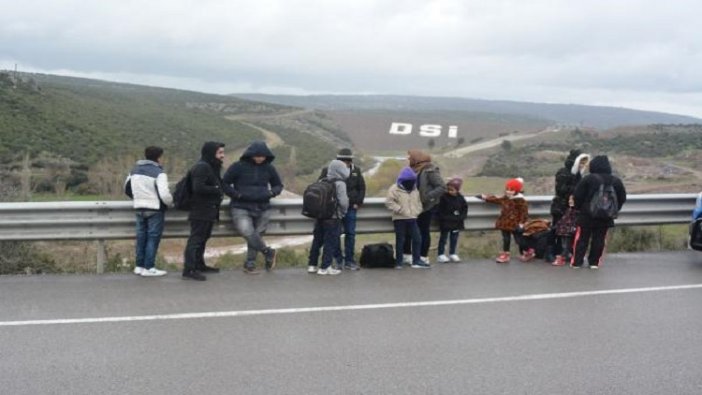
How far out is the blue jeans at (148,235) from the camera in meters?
8.87

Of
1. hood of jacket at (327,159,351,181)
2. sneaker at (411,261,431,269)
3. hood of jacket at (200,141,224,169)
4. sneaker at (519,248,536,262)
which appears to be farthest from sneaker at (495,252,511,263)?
hood of jacket at (200,141,224,169)

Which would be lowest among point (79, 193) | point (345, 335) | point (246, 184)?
point (79, 193)

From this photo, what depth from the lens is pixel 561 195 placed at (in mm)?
10375

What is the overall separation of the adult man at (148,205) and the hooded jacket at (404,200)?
9.22 feet

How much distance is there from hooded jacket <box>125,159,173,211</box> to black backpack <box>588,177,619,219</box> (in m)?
5.38

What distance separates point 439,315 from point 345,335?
118cm

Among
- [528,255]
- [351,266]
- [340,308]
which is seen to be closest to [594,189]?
[528,255]

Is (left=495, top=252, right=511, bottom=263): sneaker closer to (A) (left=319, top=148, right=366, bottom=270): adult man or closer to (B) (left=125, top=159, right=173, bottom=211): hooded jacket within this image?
(A) (left=319, top=148, right=366, bottom=270): adult man

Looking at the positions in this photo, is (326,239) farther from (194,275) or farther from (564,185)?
(564,185)

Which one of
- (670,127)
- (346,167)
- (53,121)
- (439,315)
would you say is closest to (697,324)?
(439,315)

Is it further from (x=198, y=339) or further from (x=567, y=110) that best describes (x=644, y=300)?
(x=567, y=110)

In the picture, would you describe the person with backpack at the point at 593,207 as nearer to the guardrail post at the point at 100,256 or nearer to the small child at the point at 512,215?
the small child at the point at 512,215

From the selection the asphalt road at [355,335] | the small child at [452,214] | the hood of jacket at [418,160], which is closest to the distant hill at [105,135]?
the hood of jacket at [418,160]

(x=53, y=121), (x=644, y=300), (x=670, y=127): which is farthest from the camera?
(x=53, y=121)
